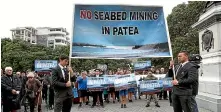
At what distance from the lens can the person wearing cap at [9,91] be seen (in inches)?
424

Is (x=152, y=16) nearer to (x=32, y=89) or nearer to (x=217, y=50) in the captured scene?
(x=217, y=50)

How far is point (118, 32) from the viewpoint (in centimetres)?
868

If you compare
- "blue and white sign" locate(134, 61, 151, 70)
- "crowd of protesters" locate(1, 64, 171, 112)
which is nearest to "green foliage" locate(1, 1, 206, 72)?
"blue and white sign" locate(134, 61, 151, 70)

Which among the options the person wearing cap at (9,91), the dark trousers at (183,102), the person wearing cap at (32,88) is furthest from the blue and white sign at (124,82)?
the dark trousers at (183,102)

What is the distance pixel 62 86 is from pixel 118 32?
191 cm

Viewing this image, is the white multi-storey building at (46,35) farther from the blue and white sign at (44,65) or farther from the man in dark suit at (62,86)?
the man in dark suit at (62,86)

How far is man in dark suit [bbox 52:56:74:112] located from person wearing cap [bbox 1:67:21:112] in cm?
302

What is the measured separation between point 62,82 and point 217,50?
5476 mm

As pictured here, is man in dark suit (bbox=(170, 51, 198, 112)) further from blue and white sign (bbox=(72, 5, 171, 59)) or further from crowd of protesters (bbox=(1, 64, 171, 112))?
crowd of protesters (bbox=(1, 64, 171, 112))

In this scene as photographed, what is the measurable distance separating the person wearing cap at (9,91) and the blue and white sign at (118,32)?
3.27 m

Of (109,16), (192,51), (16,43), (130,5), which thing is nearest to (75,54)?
(109,16)

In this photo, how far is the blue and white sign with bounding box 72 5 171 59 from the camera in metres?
8.56

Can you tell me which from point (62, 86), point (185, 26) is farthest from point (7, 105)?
point (185, 26)

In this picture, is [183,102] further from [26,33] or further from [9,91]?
[26,33]
